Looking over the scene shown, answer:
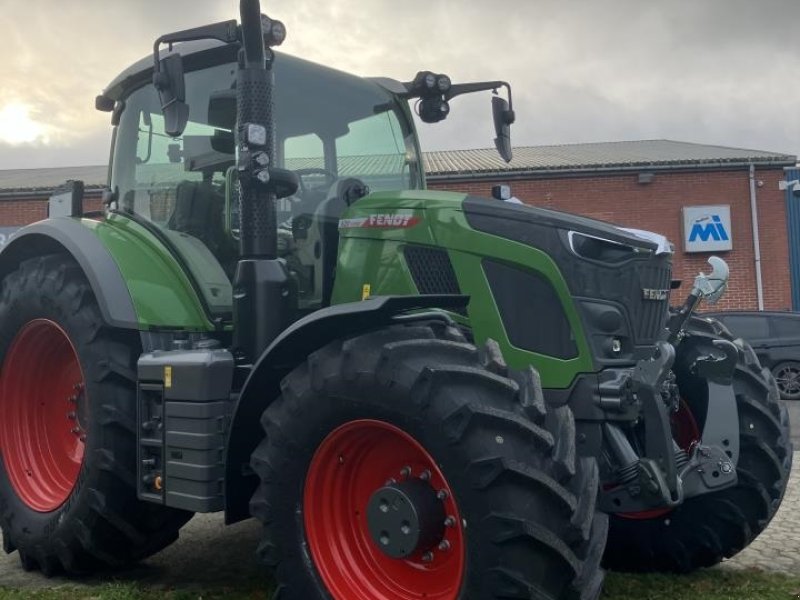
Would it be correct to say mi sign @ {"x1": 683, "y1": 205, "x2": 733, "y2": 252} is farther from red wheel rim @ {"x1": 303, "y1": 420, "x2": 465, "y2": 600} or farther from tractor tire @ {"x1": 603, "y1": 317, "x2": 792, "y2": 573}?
red wheel rim @ {"x1": 303, "y1": 420, "x2": 465, "y2": 600}

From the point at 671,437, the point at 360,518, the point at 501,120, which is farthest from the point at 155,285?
the point at 671,437

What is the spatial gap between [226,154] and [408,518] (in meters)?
2.26

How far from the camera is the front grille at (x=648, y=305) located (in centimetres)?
365

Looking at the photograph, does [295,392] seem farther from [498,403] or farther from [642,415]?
[642,415]

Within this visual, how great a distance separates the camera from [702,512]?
4219 millimetres

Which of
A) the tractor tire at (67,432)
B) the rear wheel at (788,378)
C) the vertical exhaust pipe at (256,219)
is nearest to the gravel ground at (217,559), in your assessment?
the tractor tire at (67,432)

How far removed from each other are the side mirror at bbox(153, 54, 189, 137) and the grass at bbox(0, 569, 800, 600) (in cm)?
A: 215

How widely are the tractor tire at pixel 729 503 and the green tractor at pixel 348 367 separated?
0.04 ft

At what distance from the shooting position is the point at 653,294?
3742 mm

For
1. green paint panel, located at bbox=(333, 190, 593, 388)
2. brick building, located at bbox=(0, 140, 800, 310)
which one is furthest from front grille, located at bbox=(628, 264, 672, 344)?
brick building, located at bbox=(0, 140, 800, 310)

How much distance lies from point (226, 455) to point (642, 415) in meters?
1.71

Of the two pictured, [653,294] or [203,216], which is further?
[203,216]

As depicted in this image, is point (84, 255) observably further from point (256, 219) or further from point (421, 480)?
point (421, 480)

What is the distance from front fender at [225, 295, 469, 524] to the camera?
128 inches
